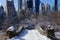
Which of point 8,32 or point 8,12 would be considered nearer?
point 8,32

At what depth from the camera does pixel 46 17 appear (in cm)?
3369

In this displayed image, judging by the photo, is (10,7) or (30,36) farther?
(10,7)

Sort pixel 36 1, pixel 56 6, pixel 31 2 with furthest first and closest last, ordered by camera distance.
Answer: pixel 31 2, pixel 36 1, pixel 56 6

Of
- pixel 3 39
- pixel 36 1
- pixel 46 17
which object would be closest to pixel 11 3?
pixel 36 1

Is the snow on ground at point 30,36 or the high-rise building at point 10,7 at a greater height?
the high-rise building at point 10,7

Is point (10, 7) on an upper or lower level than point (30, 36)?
upper

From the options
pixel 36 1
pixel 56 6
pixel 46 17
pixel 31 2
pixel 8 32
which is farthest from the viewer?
pixel 31 2

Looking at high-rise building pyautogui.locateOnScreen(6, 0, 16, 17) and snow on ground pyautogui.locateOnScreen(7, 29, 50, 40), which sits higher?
high-rise building pyautogui.locateOnScreen(6, 0, 16, 17)

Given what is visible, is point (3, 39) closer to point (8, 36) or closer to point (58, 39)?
point (8, 36)

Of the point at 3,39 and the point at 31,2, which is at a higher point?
the point at 31,2

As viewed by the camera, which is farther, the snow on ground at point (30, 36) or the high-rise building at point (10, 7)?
the high-rise building at point (10, 7)

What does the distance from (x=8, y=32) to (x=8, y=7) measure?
105 ft

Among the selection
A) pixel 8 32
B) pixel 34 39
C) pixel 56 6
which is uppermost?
pixel 56 6

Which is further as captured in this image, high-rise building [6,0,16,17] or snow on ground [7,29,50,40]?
high-rise building [6,0,16,17]
